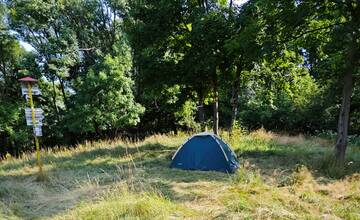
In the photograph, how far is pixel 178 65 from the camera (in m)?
11.5

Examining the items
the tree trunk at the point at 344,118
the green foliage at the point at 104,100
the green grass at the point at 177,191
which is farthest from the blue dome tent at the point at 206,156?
the green foliage at the point at 104,100

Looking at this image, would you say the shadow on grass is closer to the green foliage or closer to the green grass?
the green grass

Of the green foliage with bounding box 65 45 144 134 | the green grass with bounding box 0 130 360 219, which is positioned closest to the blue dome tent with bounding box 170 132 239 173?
the green grass with bounding box 0 130 360 219

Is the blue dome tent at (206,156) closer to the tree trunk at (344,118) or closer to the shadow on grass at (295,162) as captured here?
the shadow on grass at (295,162)

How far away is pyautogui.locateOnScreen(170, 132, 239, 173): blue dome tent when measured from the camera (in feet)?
27.9

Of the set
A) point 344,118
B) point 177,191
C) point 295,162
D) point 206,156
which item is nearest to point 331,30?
point 344,118

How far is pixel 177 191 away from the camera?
6.34 metres

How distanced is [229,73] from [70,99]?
1281 centimetres

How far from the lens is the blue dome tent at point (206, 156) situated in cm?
849

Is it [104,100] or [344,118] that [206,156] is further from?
[104,100]

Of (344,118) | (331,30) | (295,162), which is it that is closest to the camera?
(344,118)

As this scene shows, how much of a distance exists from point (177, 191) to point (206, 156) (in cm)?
249

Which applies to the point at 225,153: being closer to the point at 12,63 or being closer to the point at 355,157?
the point at 355,157

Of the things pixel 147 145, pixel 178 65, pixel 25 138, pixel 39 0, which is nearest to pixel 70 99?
pixel 25 138
